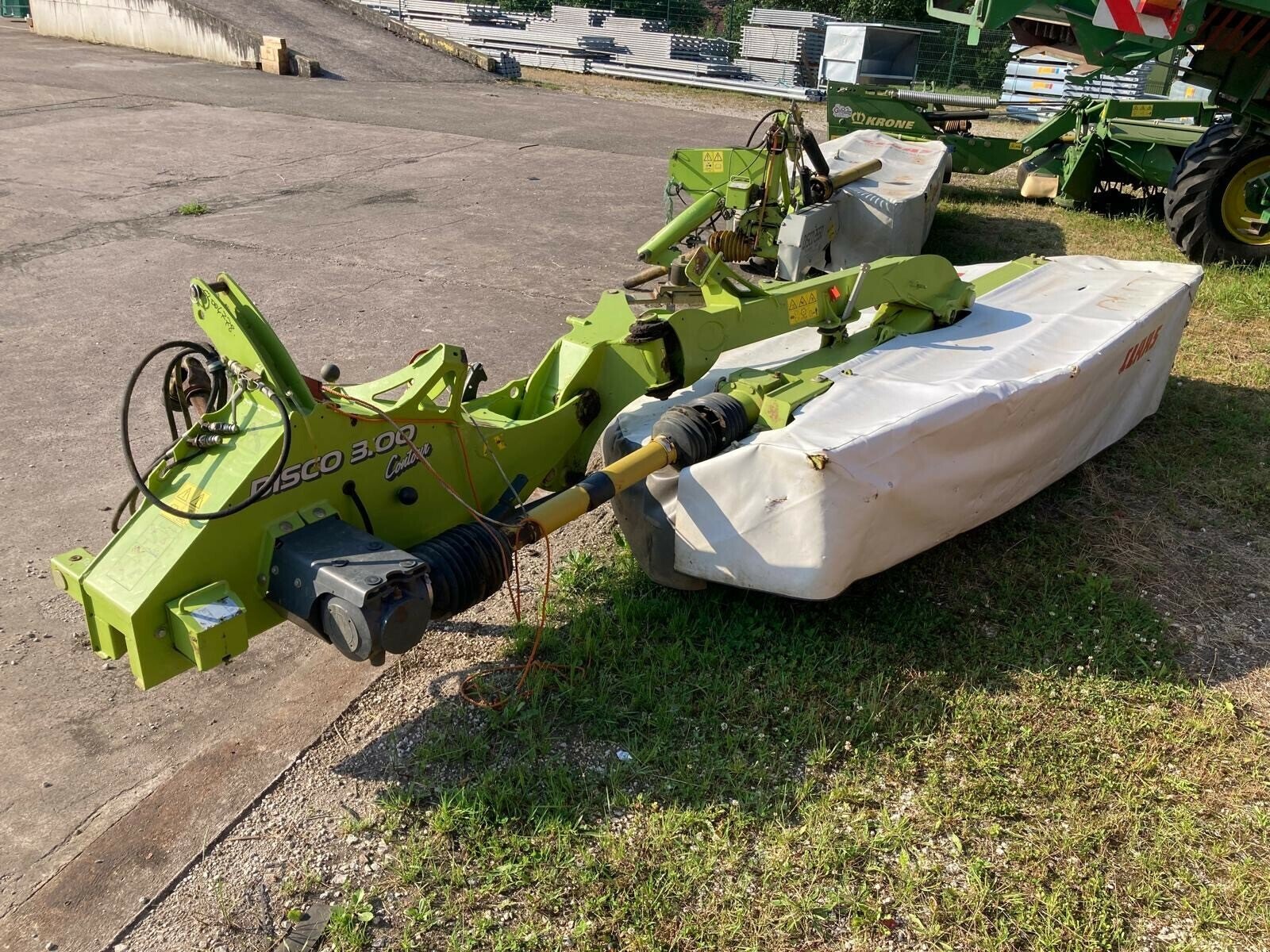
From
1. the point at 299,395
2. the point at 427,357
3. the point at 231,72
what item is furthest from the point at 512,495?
the point at 231,72

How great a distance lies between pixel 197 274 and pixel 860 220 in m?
5.10

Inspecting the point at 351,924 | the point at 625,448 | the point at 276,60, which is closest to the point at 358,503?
the point at 625,448

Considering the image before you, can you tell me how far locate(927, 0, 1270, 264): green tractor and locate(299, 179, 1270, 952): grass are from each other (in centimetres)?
473

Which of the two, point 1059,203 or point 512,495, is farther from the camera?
point 1059,203

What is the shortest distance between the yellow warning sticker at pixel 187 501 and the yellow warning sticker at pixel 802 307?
2423 mm

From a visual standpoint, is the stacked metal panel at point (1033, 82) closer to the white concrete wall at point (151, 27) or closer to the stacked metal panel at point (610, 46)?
the stacked metal panel at point (610, 46)

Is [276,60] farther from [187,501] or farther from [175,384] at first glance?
[187,501]

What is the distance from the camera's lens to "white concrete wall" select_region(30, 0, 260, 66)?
20203 millimetres

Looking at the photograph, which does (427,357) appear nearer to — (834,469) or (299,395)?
(299,395)

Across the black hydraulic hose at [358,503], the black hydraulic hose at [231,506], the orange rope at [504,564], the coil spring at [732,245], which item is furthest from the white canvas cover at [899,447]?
the coil spring at [732,245]

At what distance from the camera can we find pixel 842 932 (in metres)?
2.75

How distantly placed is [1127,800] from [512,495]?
89.4 inches

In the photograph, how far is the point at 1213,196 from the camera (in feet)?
27.4

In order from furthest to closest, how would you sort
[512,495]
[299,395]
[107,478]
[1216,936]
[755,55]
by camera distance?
[755,55], [107,478], [512,495], [299,395], [1216,936]
